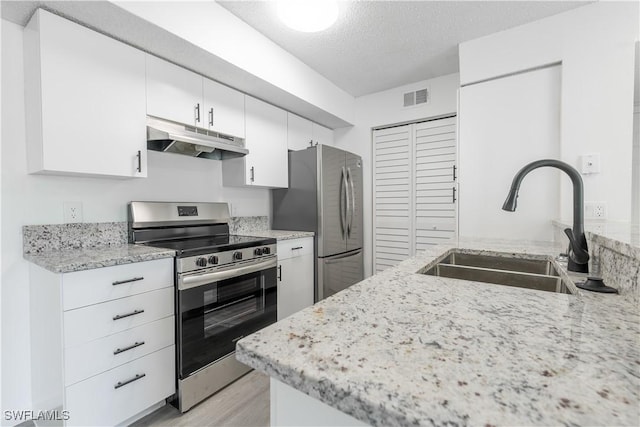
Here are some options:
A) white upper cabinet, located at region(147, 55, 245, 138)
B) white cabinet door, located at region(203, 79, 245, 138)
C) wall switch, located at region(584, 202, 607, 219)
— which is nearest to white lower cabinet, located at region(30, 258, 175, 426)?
white upper cabinet, located at region(147, 55, 245, 138)

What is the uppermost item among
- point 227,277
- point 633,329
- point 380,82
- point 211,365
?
point 380,82

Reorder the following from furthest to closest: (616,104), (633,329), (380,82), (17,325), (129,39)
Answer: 1. (380,82)
2. (616,104)
3. (129,39)
4. (17,325)
5. (633,329)

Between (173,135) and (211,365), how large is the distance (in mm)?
1464

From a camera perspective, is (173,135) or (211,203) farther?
(211,203)

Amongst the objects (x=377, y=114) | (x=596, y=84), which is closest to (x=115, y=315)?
(x=377, y=114)

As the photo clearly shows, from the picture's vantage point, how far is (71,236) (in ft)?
5.87

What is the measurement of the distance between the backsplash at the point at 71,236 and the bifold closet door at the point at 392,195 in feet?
8.47

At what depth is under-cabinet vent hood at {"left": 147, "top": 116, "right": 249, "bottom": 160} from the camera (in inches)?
76.4

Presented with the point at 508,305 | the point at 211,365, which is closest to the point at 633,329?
the point at 508,305

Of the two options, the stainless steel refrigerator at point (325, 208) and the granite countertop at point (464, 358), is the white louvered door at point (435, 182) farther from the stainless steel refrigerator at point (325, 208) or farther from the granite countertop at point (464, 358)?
the granite countertop at point (464, 358)

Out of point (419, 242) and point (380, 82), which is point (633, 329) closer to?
point (419, 242)

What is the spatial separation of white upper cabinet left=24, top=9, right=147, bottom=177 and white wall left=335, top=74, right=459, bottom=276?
2413mm

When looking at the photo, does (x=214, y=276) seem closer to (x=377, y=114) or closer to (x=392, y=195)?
(x=392, y=195)

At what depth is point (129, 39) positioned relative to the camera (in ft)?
5.95
